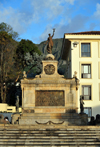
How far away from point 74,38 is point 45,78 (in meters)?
14.4

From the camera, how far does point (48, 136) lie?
17500 mm


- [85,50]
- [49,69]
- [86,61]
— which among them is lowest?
[49,69]

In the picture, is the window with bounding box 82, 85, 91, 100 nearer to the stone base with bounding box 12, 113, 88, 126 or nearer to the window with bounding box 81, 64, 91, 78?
the window with bounding box 81, 64, 91, 78

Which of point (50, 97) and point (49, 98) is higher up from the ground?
point (50, 97)

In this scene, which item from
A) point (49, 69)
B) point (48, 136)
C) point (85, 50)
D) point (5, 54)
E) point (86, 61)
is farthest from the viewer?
point (5, 54)

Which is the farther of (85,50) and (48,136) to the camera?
(85,50)

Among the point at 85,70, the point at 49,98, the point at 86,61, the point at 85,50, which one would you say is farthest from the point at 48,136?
the point at 85,50

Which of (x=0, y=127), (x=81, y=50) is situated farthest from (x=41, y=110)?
(x=81, y=50)

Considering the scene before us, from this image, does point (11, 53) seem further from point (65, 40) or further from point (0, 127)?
point (0, 127)

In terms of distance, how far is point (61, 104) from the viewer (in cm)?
2620

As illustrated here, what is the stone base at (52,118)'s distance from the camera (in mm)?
24836

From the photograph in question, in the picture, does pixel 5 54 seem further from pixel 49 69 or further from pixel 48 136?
pixel 48 136

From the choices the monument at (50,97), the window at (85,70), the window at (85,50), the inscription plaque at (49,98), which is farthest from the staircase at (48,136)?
the window at (85,50)

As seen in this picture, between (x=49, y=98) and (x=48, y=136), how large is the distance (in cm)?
870
